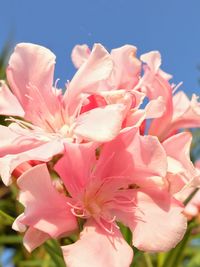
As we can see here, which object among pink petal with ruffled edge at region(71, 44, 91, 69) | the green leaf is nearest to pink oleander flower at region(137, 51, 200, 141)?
pink petal with ruffled edge at region(71, 44, 91, 69)

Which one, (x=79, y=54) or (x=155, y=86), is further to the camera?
(x=79, y=54)

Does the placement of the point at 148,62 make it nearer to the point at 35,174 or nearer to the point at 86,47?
the point at 86,47

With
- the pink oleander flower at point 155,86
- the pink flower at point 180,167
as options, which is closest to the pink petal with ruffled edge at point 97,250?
the pink flower at point 180,167

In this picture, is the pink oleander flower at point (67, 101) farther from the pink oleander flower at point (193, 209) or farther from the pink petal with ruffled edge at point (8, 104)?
the pink oleander flower at point (193, 209)

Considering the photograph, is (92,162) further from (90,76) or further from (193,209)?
(193,209)

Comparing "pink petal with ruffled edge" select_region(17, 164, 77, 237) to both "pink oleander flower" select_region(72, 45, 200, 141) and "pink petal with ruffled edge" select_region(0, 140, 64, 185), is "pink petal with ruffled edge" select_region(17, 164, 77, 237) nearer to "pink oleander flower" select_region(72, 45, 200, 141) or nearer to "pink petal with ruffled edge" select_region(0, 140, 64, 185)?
"pink petal with ruffled edge" select_region(0, 140, 64, 185)

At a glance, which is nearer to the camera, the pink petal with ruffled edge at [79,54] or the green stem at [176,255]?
the pink petal with ruffled edge at [79,54]

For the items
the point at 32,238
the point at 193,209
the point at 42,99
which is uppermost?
the point at 42,99

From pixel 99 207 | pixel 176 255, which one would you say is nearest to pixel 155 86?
pixel 99 207
